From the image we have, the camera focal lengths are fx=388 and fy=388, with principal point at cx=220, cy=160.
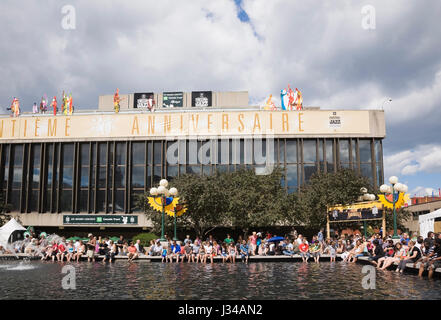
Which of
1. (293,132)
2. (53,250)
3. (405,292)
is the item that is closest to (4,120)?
(53,250)

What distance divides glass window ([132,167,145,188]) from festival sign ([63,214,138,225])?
3.52 m

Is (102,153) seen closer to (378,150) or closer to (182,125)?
(182,125)

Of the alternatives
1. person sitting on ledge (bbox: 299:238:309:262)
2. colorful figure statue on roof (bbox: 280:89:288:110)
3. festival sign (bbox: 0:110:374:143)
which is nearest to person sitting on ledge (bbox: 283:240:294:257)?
person sitting on ledge (bbox: 299:238:309:262)

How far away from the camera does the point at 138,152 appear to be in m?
44.2

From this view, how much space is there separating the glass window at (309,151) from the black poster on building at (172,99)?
2591 centimetres

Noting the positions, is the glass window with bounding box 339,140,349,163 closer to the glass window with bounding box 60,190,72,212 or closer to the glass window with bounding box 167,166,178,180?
the glass window with bounding box 167,166,178,180

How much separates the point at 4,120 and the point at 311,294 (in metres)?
45.8

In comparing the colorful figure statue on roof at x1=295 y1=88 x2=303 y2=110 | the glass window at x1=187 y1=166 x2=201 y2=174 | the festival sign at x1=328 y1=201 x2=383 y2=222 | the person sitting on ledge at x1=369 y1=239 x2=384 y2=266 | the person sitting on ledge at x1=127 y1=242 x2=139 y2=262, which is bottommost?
the person sitting on ledge at x1=127 y1=242 x2=139 y2=262

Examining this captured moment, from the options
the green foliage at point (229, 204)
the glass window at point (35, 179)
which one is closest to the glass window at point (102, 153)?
the glass window at point (35, 179)

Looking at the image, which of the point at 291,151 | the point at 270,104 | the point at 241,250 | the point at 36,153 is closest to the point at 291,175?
the point at 291,151

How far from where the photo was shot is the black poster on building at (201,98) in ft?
201

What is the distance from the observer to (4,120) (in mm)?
45562

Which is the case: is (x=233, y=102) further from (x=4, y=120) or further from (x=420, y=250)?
(x=420, y=250)

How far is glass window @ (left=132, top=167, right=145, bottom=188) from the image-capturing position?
1705 inches
